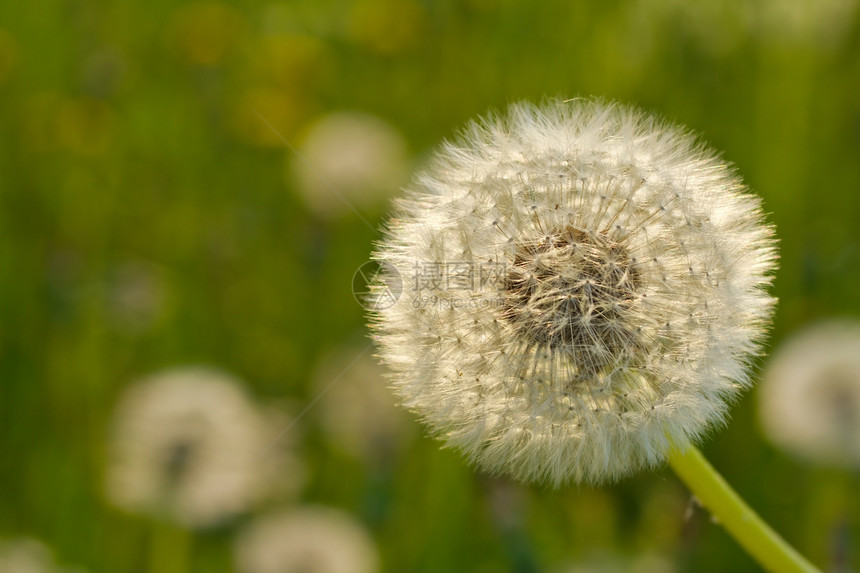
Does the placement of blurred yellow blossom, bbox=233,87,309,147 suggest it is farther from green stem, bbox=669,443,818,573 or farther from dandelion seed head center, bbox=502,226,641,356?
green stem, bbox=669,443,818,573

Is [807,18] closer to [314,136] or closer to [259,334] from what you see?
[314,136]

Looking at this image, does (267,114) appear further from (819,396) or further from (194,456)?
(819,396)

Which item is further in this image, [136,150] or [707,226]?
[136,150]

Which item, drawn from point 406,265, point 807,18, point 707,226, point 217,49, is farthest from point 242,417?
point 807,18

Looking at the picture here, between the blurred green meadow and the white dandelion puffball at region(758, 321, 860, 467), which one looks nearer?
the white dandelion puffball at region(758, 321, 860, 467)

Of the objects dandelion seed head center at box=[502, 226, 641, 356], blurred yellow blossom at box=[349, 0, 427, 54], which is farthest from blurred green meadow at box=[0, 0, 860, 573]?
dandelion seed head center at box=[502, 226, 641, 356]

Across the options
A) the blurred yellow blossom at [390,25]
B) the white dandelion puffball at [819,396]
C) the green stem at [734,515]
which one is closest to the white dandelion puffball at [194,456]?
the white dandelion puffball at [819,396]
